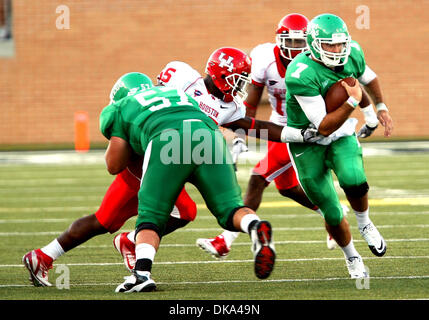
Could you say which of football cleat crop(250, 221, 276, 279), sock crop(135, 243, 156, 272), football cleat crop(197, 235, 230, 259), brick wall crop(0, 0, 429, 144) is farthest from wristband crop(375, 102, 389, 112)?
brick wall crop(0, 0, 429, 144)

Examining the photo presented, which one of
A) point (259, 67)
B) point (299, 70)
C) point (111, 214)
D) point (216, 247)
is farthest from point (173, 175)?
point (259, 67)

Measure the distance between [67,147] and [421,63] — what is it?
8.47 metres

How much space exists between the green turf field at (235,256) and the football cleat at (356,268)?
0.17ft

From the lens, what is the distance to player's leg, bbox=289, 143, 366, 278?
5.26 metres

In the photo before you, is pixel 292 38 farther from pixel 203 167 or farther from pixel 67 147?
pixel 67 147

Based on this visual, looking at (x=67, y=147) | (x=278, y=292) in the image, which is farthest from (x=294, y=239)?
(x=67, y=147)

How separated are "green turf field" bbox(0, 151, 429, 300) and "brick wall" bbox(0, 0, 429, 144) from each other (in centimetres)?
803

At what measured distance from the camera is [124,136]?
476cm

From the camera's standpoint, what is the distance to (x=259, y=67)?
662cm

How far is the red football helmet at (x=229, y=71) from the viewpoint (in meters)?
5.39

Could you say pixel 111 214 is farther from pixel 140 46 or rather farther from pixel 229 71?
pixel 140 46

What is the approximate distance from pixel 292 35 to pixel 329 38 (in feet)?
3.75

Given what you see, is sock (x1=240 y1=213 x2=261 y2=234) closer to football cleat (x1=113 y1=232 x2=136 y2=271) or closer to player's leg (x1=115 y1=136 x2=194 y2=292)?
player's leg (x1=115 y1=136 x2=194 y2=292)
